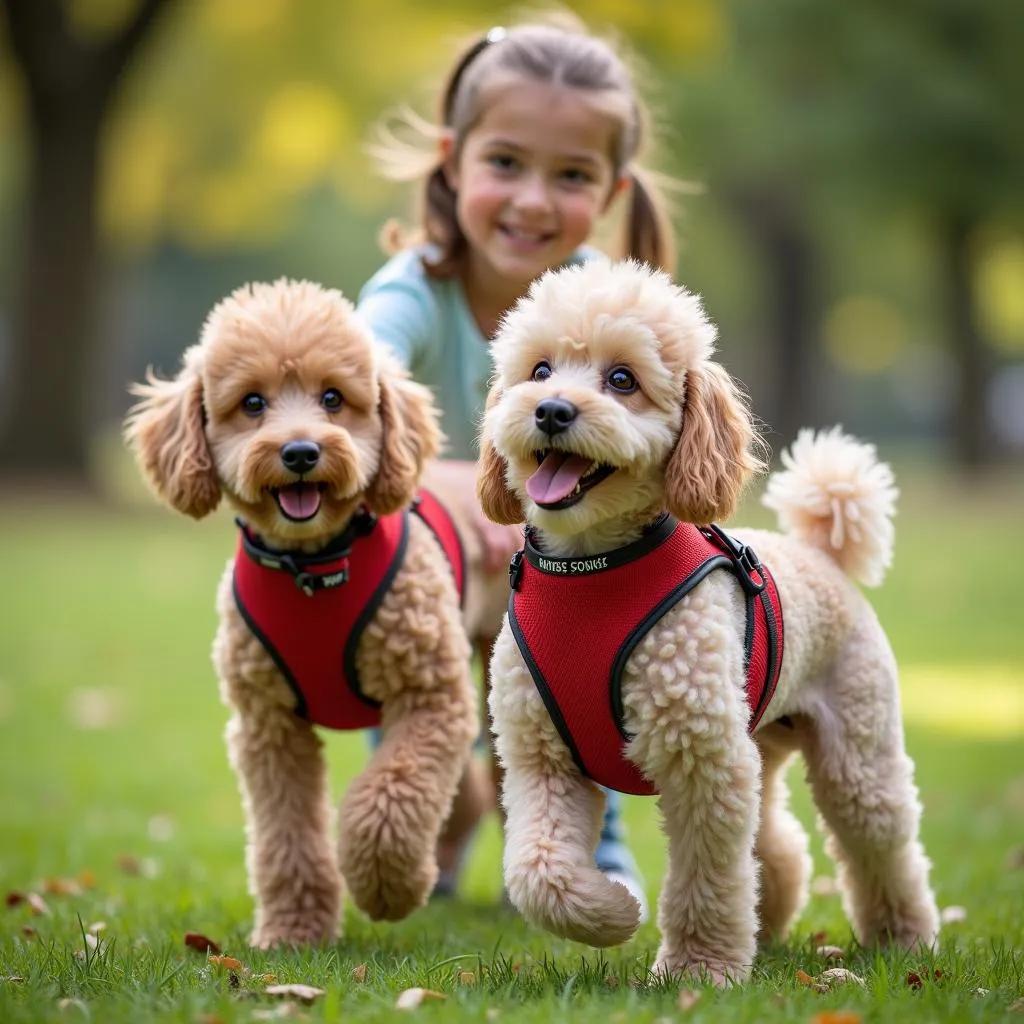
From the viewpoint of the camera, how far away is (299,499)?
13.6 ft

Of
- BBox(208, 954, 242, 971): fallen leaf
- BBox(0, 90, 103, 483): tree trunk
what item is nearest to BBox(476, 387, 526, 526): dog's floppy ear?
BBox(208, 954, 242, 971): fallen leaf

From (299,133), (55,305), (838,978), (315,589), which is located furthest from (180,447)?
(299,133)

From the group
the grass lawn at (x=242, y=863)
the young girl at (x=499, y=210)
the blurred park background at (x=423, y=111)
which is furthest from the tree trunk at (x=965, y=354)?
the young girl at (x=499, y=210)

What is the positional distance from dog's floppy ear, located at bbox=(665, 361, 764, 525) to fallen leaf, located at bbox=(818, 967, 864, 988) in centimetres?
116

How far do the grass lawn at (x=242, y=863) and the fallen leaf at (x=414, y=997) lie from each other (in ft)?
0.12

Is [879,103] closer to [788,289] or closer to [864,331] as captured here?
[788,289]

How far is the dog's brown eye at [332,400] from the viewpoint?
4.27m

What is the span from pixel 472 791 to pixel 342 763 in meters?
2.50

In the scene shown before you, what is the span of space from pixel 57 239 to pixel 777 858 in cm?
1700

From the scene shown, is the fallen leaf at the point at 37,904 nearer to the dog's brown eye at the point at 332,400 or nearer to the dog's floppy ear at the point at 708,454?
the dog's brown eye at the point at 332,400

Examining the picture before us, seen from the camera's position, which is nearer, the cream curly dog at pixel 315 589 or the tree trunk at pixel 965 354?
the cream curly dog at pixel 315 589

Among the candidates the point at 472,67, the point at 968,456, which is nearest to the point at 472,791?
the point at 472,67

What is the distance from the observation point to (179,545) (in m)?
16.8

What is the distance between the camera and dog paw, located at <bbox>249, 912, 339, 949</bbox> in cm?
426
